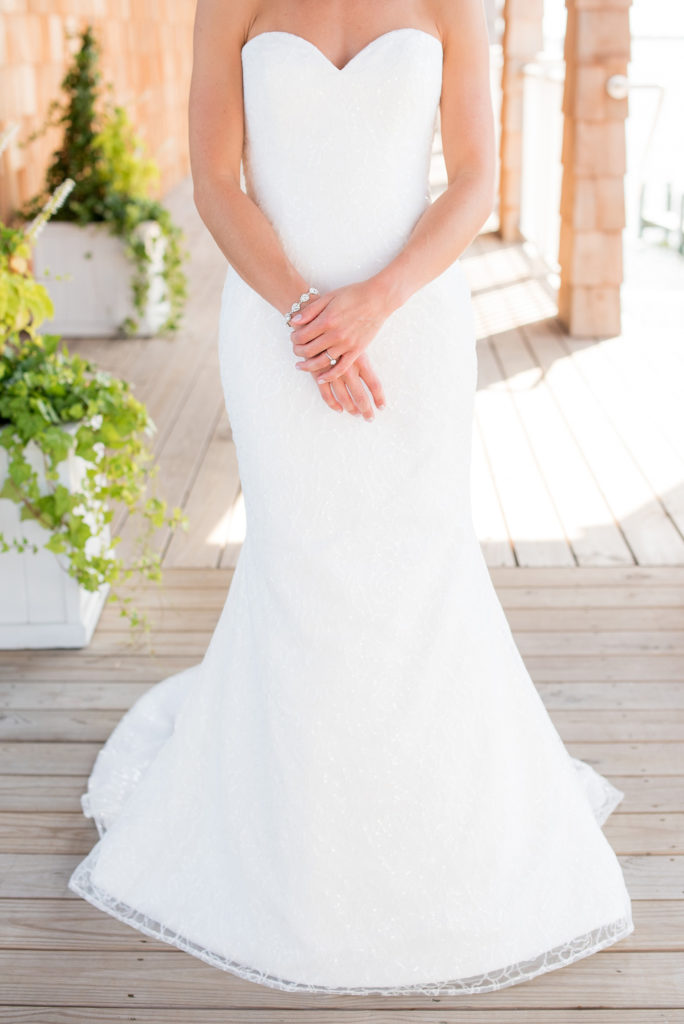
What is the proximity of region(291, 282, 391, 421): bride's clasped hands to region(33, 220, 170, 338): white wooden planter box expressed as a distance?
172 inches

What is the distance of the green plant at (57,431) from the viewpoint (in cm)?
272

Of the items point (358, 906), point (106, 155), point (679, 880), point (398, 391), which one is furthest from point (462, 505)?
point (106, 155)

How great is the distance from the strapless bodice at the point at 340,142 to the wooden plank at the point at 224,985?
44.0 inches

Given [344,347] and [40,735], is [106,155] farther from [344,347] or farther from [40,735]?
[344,347]

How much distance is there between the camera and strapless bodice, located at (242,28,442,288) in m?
1.72

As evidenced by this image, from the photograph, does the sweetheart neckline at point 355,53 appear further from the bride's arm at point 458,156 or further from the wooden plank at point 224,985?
the wooden plank at point 224,985

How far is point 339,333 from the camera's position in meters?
1.69

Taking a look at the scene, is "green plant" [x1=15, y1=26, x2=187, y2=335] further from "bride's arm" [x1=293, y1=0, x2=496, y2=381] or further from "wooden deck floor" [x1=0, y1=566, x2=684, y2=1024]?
"bride's arm" [x1=293, y1=0, x2=496, y2=381]

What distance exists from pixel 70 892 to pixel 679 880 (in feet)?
3.56

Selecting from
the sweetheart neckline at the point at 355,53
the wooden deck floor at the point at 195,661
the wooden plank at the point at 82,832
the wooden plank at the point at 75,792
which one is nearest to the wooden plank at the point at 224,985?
the wooden deck floor at the point at 195,661

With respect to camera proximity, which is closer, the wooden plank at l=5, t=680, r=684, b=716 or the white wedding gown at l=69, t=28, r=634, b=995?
the white wedding gown at l=69, t=28, r=634, b=995

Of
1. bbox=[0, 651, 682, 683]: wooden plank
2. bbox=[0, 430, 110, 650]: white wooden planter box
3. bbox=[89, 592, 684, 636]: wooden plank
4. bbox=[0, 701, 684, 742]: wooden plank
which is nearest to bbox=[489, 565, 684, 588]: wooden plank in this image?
bbox=[89, 592, 684, 636]: wooden plank

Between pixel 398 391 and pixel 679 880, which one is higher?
pixel 398 391

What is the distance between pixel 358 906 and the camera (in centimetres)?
183
